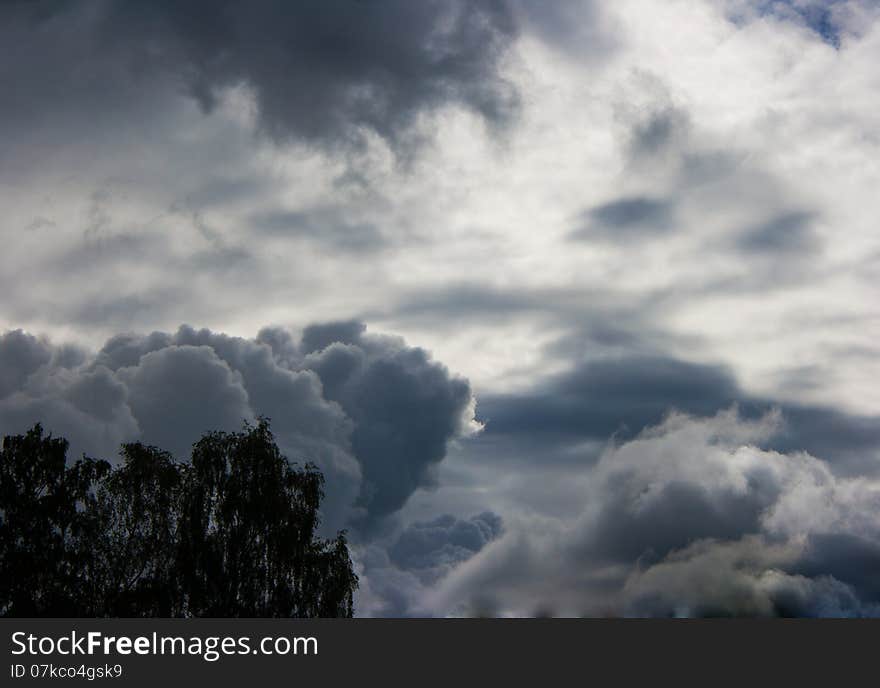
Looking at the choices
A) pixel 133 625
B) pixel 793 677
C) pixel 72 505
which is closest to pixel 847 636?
pixel 793 677

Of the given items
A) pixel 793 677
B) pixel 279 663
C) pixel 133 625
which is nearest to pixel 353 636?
pixel 279 663

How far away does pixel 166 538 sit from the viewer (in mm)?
50250

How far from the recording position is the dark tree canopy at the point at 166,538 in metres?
48.7

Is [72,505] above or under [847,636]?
above

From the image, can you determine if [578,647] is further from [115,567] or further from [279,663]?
[115,567]

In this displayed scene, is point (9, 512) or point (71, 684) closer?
point (71, 684)

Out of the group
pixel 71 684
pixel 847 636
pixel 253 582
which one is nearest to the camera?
pixel 71 684

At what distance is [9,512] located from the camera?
50219 mm

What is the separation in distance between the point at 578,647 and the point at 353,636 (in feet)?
30.9

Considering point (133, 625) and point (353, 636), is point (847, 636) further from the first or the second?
point (133, 625)

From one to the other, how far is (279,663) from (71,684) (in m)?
7.59

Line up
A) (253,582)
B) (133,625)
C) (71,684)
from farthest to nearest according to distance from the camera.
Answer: (253,582) → (133,625) → (71,684)

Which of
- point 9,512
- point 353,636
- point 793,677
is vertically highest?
point 9,512

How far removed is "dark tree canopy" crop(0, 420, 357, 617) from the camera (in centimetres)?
4872
